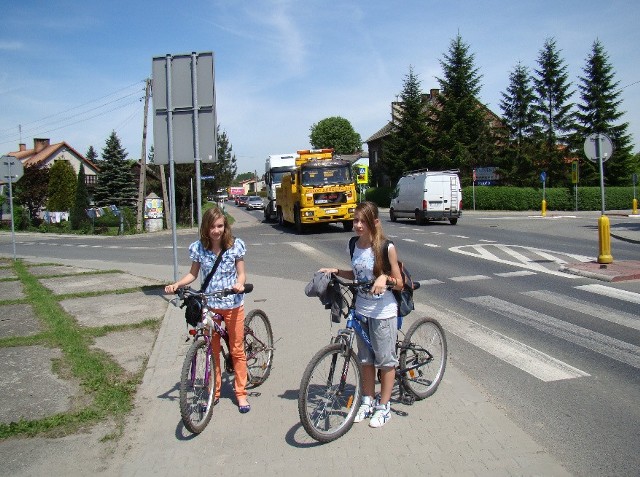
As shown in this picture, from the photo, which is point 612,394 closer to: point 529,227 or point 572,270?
point 572,270

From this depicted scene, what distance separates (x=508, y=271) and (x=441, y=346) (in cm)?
751

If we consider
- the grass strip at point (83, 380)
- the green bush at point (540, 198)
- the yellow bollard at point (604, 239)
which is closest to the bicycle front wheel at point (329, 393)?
the grass strip at point (83, 380)

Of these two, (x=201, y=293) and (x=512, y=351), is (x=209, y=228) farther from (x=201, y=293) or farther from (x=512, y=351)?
(x=512, y=351)

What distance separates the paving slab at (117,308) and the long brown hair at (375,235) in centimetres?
483

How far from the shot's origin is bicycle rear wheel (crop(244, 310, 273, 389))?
16.5ft

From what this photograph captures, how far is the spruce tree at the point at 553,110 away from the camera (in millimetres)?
48375

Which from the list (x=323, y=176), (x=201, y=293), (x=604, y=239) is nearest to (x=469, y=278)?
(x=604, y=239)

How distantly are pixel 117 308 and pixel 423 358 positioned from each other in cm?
569

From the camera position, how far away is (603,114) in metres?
48.5

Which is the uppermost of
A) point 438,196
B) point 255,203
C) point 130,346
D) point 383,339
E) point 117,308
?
point 255,203

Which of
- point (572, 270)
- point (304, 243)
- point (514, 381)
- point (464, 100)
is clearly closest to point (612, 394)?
point (514, 381)

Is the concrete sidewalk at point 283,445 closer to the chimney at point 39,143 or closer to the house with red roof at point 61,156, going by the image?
the house with red roof at point 61,156

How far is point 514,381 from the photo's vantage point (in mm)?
5250

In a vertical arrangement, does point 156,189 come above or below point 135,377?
above
